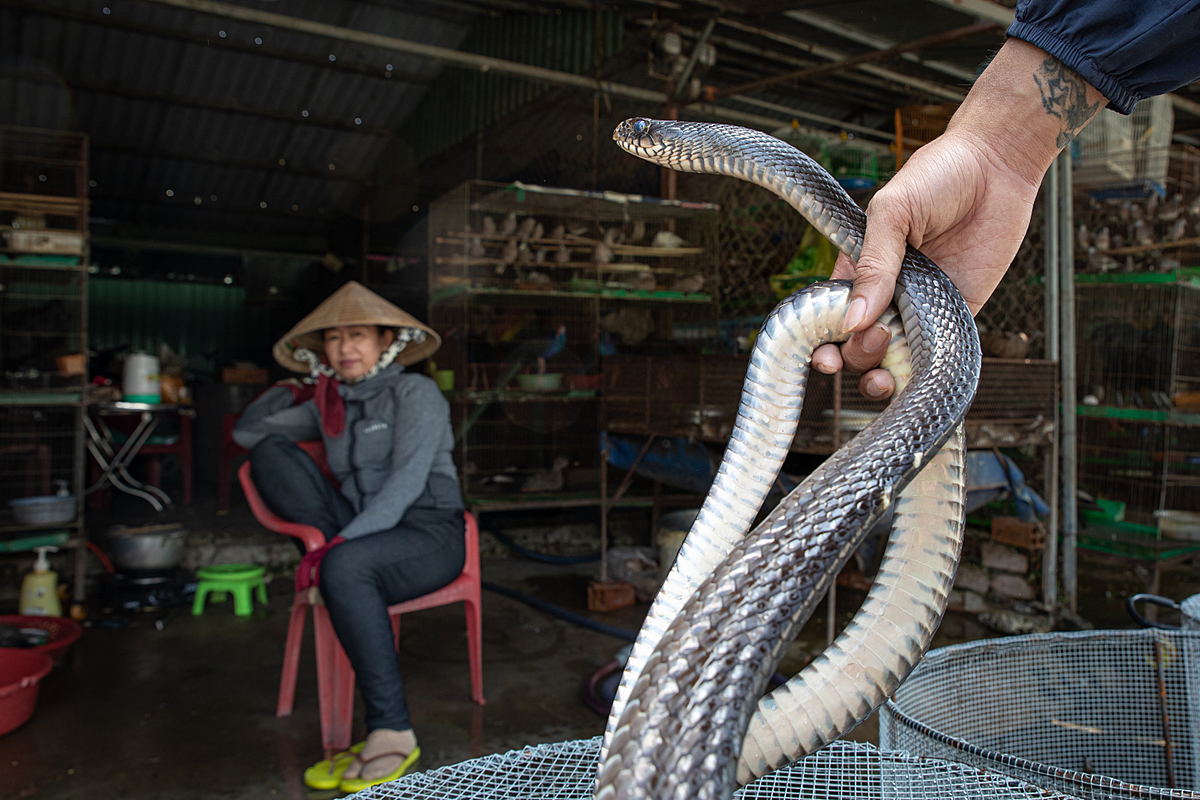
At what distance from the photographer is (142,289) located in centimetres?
1281

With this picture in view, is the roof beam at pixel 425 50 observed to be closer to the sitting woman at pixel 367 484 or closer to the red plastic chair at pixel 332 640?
the sitting woman at pixel 367 484

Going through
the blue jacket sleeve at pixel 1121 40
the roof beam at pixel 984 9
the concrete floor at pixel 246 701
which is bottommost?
the concrete floor at pixel 246 701

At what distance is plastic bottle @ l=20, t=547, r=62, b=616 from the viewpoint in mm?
3635

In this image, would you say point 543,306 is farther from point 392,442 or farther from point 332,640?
point 332,640

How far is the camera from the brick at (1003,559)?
12.8 ft

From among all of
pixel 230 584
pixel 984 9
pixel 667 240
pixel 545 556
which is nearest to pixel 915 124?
pixel 984 9

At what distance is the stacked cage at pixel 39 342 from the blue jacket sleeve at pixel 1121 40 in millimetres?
4522

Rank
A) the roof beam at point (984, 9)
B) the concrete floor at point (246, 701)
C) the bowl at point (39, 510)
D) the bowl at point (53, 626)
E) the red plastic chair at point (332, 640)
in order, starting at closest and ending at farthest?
the concrete floor at point (246, 701), the red plastic chair at point (332, 640), the bowl at point (53, 626), the roof beam at point (984, 9), the bowl at point (39, 510)

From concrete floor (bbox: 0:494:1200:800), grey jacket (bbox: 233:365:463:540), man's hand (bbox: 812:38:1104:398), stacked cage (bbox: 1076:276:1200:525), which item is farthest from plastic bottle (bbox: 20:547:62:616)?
stacked cage (bbox: 1076:276:1200:525)

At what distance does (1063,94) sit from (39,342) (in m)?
5.95

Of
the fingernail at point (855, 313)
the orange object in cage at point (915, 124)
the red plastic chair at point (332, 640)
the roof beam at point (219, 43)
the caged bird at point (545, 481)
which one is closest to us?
the fingernail at point (855, 313)

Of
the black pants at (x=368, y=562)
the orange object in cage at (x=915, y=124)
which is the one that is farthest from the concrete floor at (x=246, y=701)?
the orange object in cage at (x=915, y=124)

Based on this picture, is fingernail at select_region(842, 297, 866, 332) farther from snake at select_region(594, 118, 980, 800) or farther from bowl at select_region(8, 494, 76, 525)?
bowl at select_region(8, 494, 76, 525)

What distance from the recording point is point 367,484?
2.80m
